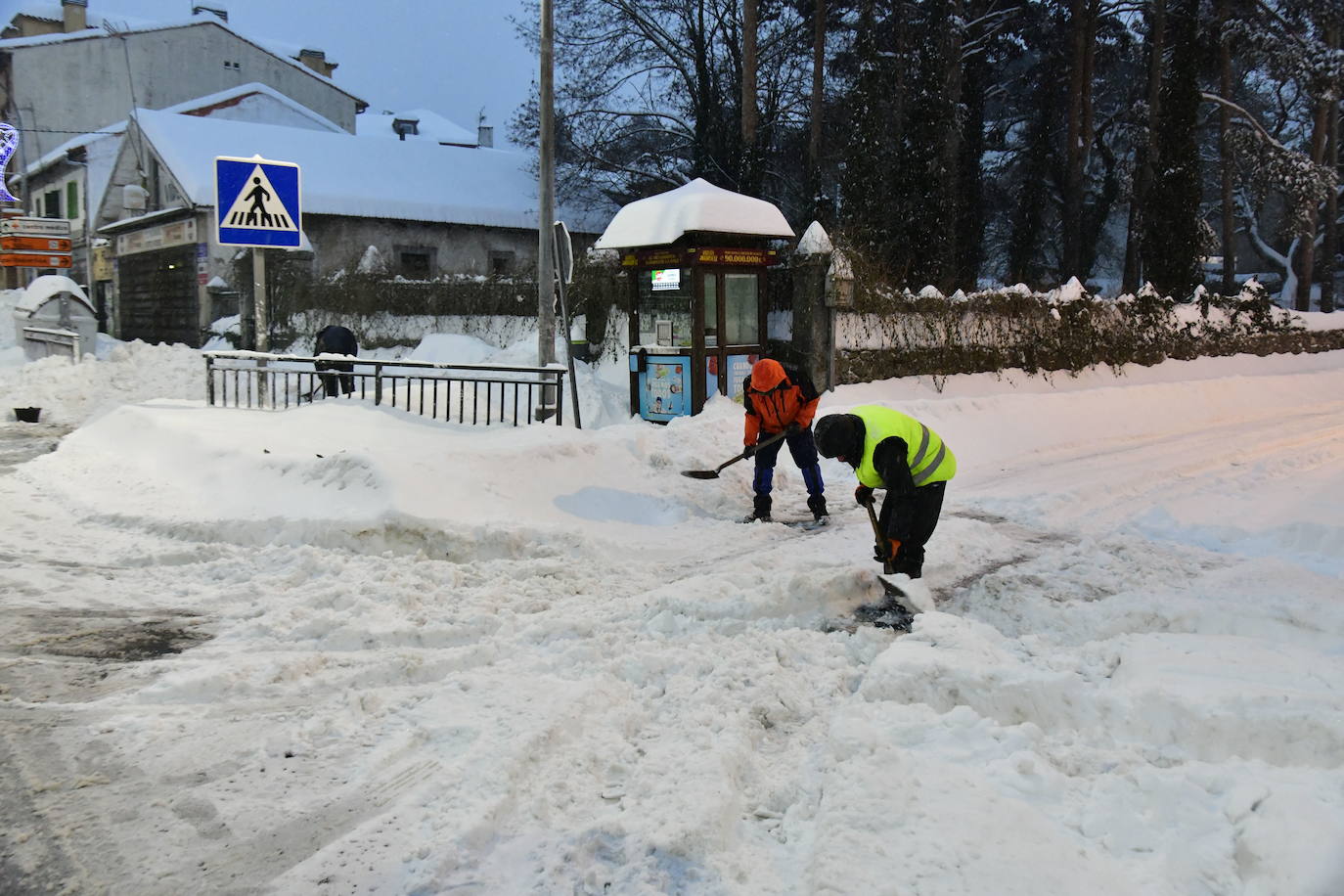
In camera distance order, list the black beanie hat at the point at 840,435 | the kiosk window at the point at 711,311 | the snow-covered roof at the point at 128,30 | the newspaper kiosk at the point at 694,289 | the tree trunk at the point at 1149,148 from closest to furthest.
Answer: the black beanie hat at the point at 840,435 < the newspaper kiosk at the point at 694,289 < the kiosk window at the point at 711,311 < the tree trunk at the point at 1149,148 < the snow-covered roof at the point at 128,30

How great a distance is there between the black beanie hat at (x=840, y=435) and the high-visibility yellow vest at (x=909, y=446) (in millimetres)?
60

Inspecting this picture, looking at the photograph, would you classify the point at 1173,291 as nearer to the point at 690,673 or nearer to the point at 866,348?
the point at 866,348

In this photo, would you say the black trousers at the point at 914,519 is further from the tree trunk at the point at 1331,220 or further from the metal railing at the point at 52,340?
the tree trunk at the point at 1331,220

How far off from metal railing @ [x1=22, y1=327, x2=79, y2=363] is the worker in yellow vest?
1893 cm

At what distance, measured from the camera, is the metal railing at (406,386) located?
34.5ft

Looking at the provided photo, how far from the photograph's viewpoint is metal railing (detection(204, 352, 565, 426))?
34.5 ft

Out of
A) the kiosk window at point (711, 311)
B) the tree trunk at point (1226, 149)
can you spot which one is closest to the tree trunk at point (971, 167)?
the tree trunk at point (1226, 149)

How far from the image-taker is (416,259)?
29.4 meters

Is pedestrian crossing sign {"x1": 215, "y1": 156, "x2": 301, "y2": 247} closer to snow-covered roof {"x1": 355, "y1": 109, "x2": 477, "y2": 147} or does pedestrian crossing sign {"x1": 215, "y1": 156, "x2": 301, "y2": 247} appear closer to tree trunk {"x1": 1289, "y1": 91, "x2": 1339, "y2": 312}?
tree trunk {"x1": 1289, "y1": 91, "x2": 1339, "y2": 312}

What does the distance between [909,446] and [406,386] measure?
355 inches

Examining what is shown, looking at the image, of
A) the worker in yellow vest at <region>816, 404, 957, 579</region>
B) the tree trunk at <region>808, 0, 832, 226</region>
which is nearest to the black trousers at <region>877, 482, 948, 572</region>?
the worker in yellow vest at <region>816, 404, 957, 579</region>

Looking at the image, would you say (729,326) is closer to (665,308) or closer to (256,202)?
(665,308)

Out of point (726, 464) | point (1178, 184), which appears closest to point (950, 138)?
point (1178, 184)

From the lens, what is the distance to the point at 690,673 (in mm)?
4691
